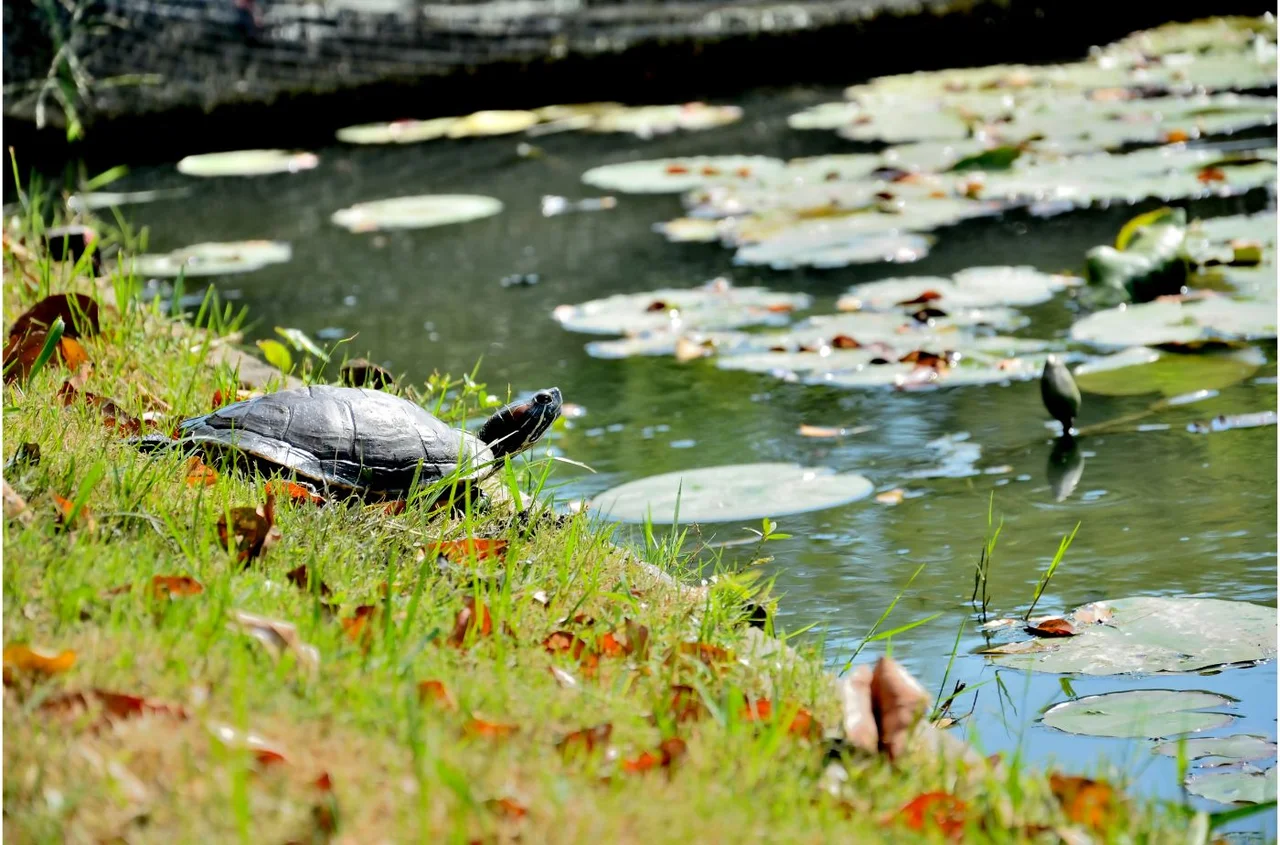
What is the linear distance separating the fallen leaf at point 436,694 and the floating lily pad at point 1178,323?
2663 millimetres

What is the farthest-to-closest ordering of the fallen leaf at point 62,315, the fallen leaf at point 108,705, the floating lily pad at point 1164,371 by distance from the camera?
the floating lily pad at point 1164,371
the fallen leaf at point 62,315
the fallen leaf at point 108,705

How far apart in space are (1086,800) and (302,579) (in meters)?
1.06

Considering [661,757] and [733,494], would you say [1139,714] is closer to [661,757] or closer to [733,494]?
[661,757]

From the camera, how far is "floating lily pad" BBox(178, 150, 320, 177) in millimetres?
7406

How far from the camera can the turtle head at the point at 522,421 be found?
2781 mm

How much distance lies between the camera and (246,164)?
7.47 metres

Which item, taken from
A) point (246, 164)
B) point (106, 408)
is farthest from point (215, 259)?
point (106, 408)

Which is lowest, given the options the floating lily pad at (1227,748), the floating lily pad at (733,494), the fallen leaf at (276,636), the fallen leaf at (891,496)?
the fallen leaf at (891,496)

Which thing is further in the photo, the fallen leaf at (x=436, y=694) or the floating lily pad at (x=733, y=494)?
the floating lily pad at (x=733, y=494)

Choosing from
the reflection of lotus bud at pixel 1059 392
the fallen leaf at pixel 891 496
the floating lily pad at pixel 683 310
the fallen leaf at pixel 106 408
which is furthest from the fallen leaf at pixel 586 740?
the floating lily pad at pixel 683 310

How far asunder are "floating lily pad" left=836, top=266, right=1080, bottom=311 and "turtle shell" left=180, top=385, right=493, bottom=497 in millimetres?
2001

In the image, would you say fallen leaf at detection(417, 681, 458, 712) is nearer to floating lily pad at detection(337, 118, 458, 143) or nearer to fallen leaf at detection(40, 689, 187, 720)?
fallen leaf at detection(40, 689, 187, 720)

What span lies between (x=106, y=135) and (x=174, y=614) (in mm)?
7152

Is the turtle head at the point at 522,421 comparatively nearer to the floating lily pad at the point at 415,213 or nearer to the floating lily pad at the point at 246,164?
the floating lily pad at the point at 415,213
